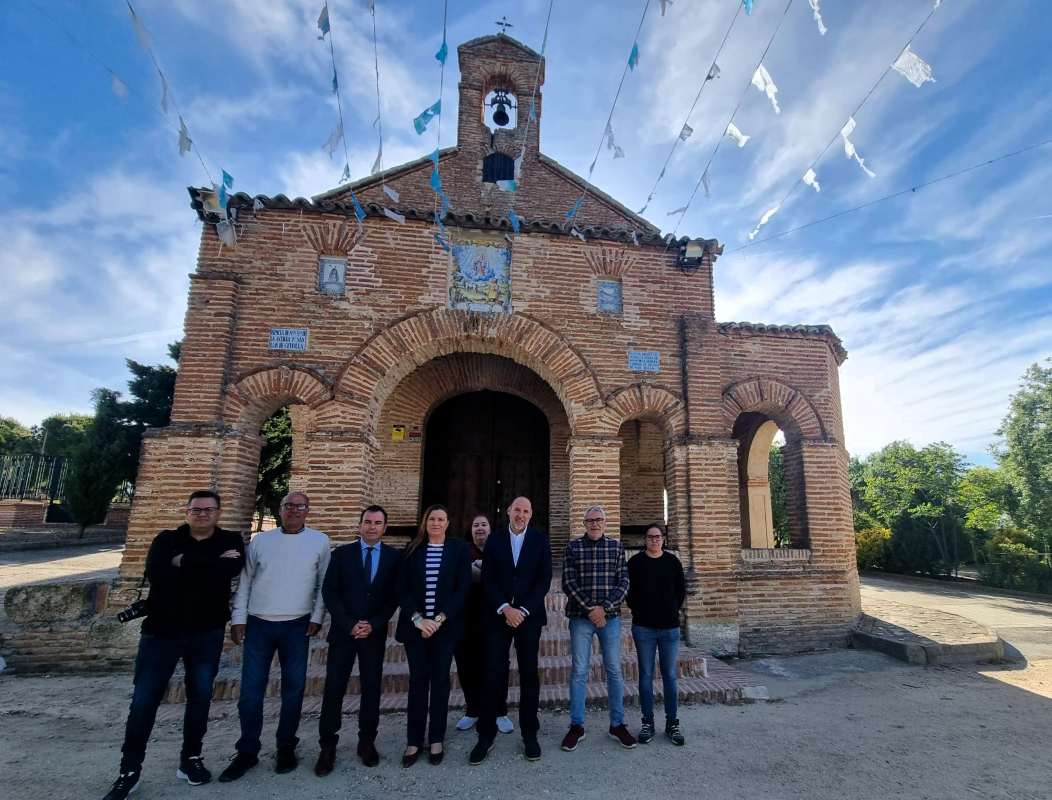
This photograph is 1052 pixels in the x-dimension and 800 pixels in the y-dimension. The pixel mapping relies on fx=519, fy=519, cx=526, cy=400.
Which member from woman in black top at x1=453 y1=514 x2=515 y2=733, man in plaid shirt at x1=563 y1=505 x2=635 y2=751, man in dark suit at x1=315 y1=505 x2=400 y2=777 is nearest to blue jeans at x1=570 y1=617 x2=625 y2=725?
man in plaid shirt at x1=563 y1=505 x2=635 y2=751

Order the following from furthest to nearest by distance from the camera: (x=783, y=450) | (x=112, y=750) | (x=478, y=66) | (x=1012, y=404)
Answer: (x=1012, y=404)
(x=478, y=66)
(x=783, y=450)
(x=112, y=750)

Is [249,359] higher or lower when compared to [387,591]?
higher

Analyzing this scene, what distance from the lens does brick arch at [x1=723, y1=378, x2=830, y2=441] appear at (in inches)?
323

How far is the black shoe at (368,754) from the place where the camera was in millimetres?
3565

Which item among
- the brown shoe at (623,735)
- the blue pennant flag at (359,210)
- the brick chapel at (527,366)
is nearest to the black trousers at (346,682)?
the brown shoe at (623,735)

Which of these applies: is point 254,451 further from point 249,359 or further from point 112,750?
point 112,750

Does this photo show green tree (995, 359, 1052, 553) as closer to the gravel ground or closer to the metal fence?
the gravel ground

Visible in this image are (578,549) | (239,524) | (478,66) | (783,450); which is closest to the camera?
(578,549)

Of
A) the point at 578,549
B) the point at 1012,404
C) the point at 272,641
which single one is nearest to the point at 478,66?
the point at 578,549

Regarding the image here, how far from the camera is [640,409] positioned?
7.37 m

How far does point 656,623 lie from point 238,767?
3.06 m

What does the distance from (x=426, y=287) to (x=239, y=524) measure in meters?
3.90

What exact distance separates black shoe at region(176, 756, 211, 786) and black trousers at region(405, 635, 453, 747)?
1284mm

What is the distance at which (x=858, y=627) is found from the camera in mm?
7879
